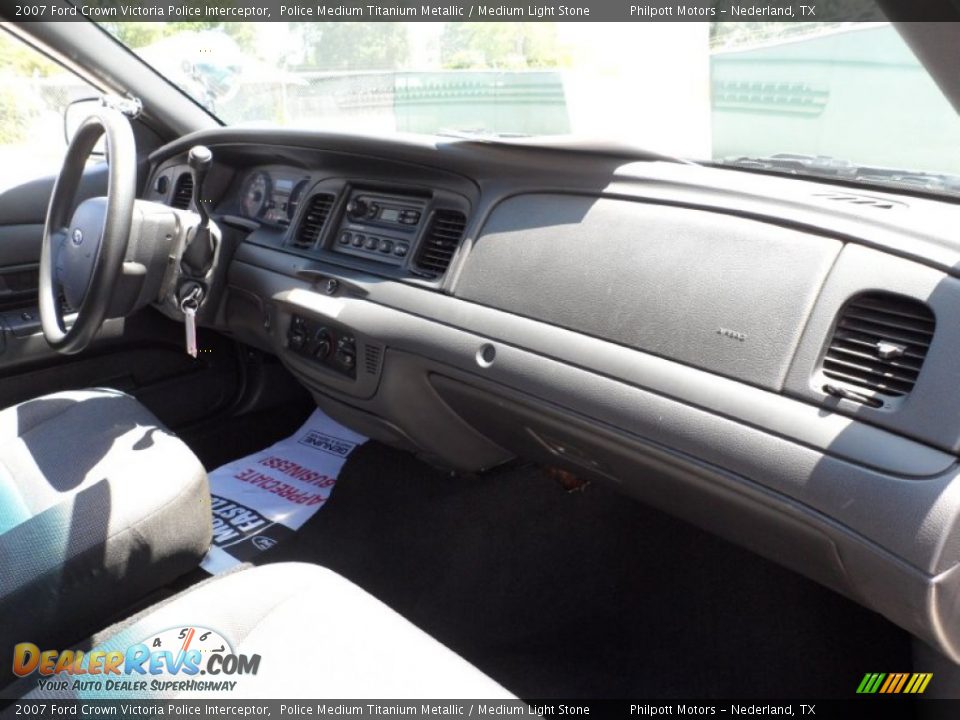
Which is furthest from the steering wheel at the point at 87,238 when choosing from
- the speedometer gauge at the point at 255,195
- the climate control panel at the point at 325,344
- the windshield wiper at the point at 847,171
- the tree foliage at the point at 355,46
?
the windshield wiper at the point at 847,171

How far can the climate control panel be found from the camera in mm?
2080

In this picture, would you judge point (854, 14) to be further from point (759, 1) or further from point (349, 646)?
point (349, 646)

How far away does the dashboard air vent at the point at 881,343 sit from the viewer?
1131mm

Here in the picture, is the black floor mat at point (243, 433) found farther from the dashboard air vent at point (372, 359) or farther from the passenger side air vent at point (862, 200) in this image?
the passenger side air vent at point (862, 200)

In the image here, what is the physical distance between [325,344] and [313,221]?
15.3 inches

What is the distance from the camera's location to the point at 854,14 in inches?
53.6

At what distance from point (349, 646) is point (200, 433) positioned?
1855 millimetres

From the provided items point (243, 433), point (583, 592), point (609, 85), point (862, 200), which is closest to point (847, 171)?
point (862, 200)

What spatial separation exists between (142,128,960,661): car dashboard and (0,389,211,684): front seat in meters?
0.56

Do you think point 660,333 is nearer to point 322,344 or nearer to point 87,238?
point 322,344

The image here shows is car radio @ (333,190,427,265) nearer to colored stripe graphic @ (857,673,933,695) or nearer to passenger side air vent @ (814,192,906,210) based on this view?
passenger side air vent @ (814,192,906,210)

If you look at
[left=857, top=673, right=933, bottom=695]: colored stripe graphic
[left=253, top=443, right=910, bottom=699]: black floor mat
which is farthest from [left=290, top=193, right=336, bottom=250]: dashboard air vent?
[left=857, top=673, right=933, bottom=695]: colored stripe graphic

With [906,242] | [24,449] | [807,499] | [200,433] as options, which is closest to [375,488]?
[200,433]

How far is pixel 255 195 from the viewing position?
2.62m
